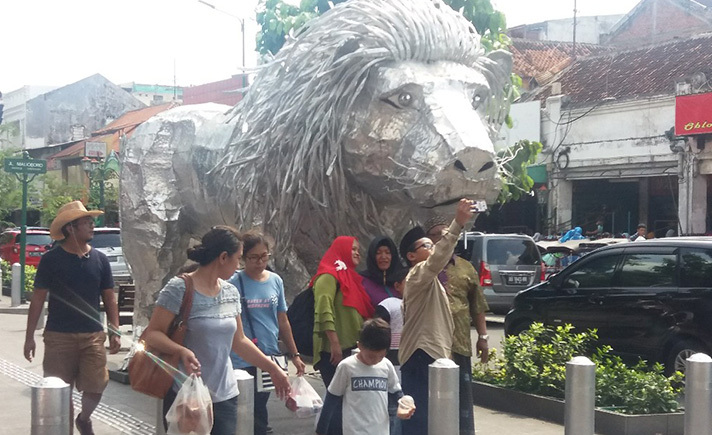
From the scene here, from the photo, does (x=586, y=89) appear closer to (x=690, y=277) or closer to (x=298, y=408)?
(x=690, y=277)

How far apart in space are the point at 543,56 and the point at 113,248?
2149cm

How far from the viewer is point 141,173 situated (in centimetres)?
731

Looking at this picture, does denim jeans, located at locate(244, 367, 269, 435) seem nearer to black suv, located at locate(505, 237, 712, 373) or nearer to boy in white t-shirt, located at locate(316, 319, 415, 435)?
boy in white t-shirt, located at locate(316, 319, 415, 435)

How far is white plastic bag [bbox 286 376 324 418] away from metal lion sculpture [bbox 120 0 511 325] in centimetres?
Result: 119

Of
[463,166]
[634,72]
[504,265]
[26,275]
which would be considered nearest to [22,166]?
[26,275]

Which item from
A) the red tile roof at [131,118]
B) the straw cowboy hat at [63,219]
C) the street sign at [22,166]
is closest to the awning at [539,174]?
the street sign at [22,166]

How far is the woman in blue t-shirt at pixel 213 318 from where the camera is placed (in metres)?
4.16

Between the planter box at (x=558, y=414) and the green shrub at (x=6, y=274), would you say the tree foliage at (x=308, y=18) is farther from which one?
the green shrub at (x=6, y=274)

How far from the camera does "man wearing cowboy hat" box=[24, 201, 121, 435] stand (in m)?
5.68

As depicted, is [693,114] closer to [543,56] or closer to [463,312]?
[543,56]

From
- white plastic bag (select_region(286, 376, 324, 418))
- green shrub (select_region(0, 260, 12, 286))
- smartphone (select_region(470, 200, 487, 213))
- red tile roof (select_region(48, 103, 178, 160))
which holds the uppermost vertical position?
red tile roof (select_region(48, 103, 178, 160))

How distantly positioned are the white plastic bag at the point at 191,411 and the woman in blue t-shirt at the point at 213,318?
0.22 metres

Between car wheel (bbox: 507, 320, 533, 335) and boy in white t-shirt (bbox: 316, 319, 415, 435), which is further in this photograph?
car wheel (bbox: 507, 320, 533, 335)

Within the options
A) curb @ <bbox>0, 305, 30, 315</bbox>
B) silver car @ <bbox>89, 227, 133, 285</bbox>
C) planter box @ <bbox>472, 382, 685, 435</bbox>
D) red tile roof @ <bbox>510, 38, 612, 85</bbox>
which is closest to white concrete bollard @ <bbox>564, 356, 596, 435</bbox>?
planter box @ <bbox>472, 382, 685, 435</bbox>
